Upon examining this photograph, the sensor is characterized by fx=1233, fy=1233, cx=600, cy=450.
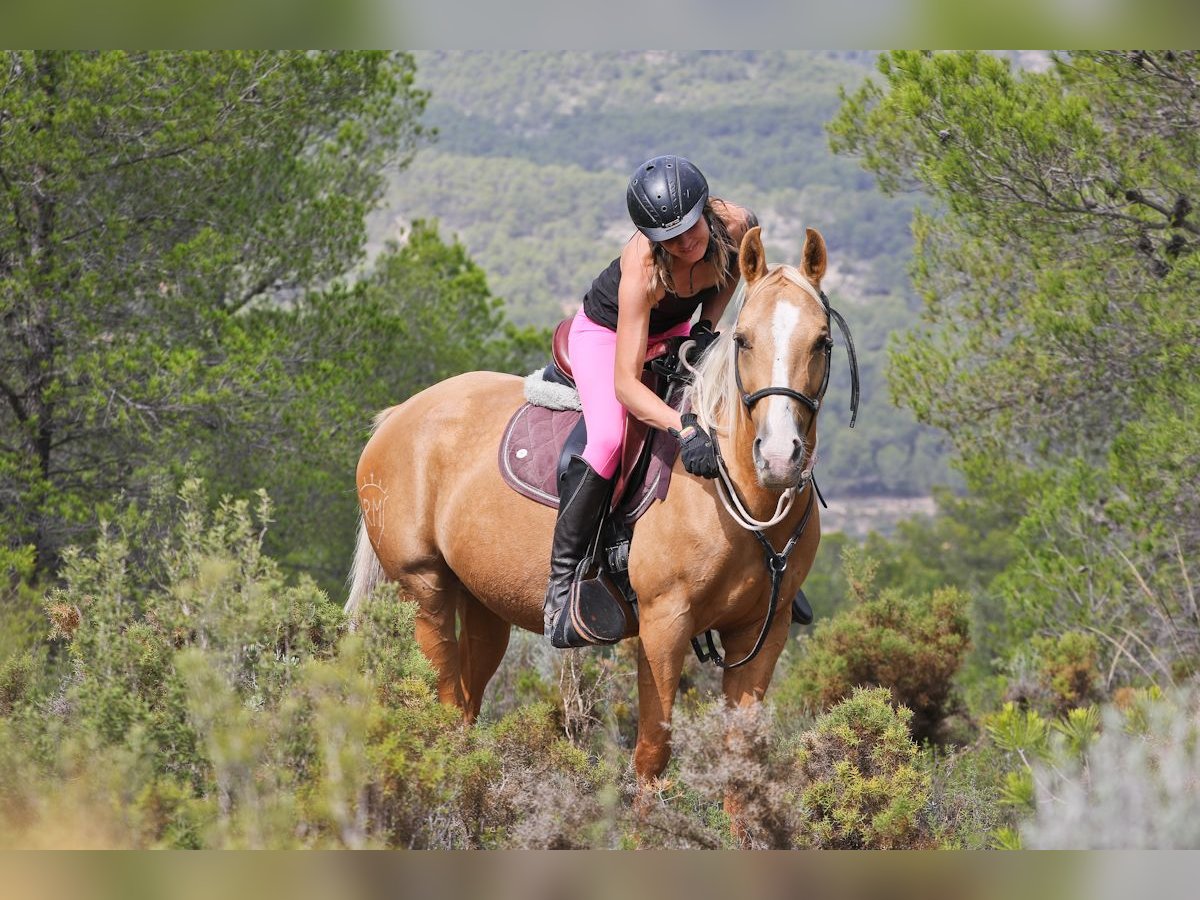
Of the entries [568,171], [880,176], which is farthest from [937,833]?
[568,171]

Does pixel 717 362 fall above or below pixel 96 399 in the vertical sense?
above

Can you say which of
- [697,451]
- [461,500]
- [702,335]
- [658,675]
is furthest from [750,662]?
[461,500]

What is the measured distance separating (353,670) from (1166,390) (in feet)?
24.9

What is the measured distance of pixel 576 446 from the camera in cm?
507

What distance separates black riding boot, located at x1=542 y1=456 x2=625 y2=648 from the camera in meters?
4.88

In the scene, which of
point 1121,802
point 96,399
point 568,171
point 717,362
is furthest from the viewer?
point 568,171

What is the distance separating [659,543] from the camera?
4793mm

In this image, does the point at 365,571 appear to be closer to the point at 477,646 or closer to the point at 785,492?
the point at 477,646

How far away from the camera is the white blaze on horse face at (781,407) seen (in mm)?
4113

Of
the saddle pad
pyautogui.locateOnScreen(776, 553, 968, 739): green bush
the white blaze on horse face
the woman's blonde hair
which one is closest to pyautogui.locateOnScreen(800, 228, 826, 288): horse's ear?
the white blaze on horse face

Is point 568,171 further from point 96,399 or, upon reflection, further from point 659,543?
point 659,543

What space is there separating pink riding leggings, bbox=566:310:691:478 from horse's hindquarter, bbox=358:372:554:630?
0.53m

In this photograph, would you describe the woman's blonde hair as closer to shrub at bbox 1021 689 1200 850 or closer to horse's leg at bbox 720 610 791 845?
horse's leg at bbox 720 610 791 845

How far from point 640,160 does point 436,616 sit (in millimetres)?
74475
